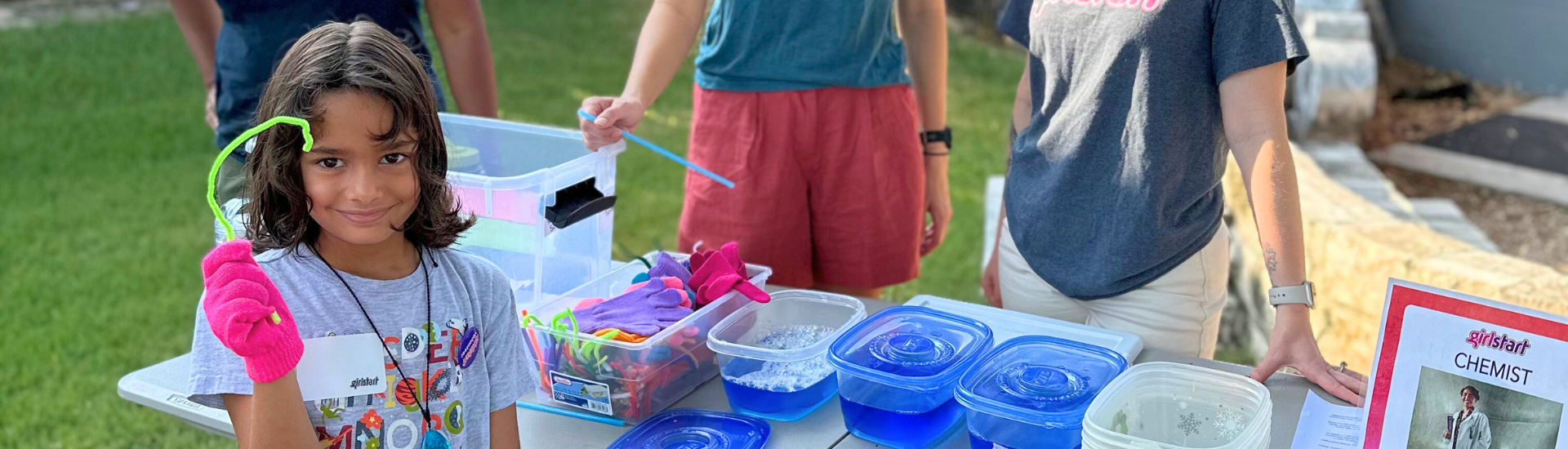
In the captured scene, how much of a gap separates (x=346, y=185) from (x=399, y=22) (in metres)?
1.01

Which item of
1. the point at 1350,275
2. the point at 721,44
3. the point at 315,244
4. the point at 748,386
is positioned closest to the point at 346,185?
the point at 315,244

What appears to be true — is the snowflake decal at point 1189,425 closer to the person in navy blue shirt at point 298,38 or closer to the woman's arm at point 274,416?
the woman's arm at point 274,416

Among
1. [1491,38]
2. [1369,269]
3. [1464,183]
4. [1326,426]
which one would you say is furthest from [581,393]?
[1491,38]

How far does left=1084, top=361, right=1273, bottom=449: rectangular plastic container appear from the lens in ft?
4.55

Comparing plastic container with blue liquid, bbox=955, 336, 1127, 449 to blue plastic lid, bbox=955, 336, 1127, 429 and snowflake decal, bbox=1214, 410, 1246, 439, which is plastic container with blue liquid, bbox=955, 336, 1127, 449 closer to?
blue plastic lid, bbox=955, 336, 1127, 429

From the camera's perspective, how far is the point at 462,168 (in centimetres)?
196

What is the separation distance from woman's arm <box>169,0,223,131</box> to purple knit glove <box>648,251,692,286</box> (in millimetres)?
1203

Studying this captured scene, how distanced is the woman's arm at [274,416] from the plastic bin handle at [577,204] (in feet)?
1.85

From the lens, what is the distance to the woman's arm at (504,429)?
57.2 inches

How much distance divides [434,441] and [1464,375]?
1.13 meters

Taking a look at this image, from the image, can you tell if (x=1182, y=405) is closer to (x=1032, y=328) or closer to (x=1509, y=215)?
(x=1032, y=328)

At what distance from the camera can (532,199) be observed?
173 centimetres

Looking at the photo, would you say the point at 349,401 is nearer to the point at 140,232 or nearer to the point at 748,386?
the point at 748,386

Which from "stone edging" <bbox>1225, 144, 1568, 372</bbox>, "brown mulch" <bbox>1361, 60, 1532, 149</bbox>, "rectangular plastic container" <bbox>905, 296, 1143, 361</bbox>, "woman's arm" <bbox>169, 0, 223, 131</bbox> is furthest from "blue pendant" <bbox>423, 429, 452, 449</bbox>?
"brown mulch" <bbox>1361, 60, 1532, 149</bbox>
